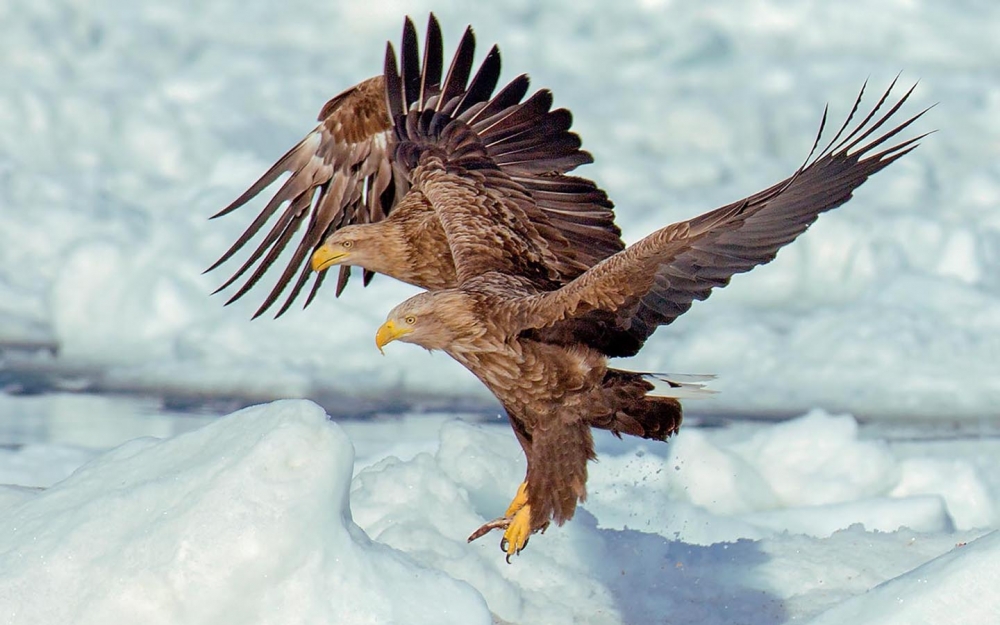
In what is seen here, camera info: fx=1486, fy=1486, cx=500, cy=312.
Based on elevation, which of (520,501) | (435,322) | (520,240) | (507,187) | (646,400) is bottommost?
(520,501)

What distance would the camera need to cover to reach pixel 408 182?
536 cm

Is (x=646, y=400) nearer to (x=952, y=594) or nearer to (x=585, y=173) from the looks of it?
(x=952, y=594)

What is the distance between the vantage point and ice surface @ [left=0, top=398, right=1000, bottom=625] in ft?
8.52

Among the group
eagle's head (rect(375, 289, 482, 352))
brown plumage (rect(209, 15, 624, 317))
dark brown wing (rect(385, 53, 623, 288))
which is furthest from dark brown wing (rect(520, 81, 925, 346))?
brown plumage (rect(209, 15, 624, 317))

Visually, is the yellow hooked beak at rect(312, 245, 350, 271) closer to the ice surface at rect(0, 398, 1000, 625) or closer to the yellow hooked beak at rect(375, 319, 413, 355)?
the ice surface at rect(0, 398, 1000, 625)

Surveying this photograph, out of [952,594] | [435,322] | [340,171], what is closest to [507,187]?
[340,171]

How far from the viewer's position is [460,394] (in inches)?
250

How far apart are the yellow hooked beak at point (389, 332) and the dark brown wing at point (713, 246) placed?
1.08 ft

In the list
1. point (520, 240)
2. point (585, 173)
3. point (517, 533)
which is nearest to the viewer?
point (517, 533)

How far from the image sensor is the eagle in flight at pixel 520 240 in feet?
11.6

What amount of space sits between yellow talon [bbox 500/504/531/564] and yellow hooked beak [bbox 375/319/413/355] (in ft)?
1.95

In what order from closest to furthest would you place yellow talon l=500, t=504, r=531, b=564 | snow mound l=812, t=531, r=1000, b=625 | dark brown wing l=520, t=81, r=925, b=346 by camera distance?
1. snow mound l=812, t=531, r=1000, b=625
2. dark brown wing l=520, t=81, r=925, b=346
3. yellow talon l=500, t=504, r=531, b=564

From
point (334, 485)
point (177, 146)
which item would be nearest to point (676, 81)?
point (177, 146)

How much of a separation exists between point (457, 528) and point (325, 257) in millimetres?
1032
